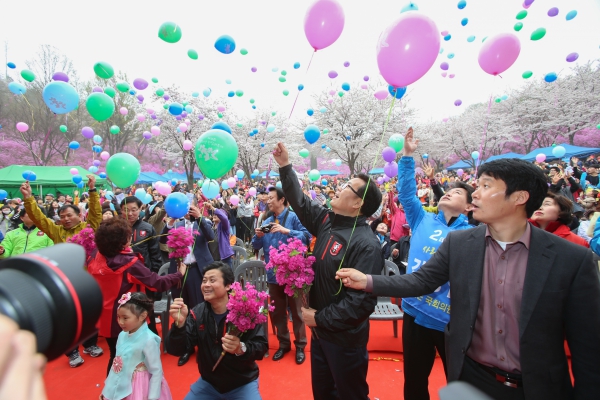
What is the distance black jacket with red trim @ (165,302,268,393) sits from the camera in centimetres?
212

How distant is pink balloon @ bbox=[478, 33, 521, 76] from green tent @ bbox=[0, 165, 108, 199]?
50.6ft

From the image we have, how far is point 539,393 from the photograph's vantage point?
131cm

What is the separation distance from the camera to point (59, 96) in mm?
4605

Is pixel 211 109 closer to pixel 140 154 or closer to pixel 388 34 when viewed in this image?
pixel 140 154

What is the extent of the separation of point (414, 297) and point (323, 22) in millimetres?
2736

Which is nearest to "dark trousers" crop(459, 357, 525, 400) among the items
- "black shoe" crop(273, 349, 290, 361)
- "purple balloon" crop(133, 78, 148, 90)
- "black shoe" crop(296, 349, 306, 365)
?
"black shoe" crop(296, 349, 306, 365)

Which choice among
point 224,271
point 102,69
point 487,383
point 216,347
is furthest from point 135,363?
point 102,69

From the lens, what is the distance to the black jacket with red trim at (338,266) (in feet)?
6.27

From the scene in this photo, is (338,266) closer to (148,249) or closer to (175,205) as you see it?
(175,205)

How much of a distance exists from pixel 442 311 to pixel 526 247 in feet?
2.87

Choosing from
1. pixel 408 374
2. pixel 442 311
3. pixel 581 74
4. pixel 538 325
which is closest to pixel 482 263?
pixel 538 325

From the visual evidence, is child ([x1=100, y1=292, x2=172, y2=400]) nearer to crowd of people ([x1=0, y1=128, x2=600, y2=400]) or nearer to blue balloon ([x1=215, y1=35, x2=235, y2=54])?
crowd of people ([x1=0, y1=128, x2=600, y2=400])

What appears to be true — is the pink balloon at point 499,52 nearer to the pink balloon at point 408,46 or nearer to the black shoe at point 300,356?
the pink balloon at point 408,46

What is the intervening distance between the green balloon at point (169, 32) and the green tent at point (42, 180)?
11.5 metres
